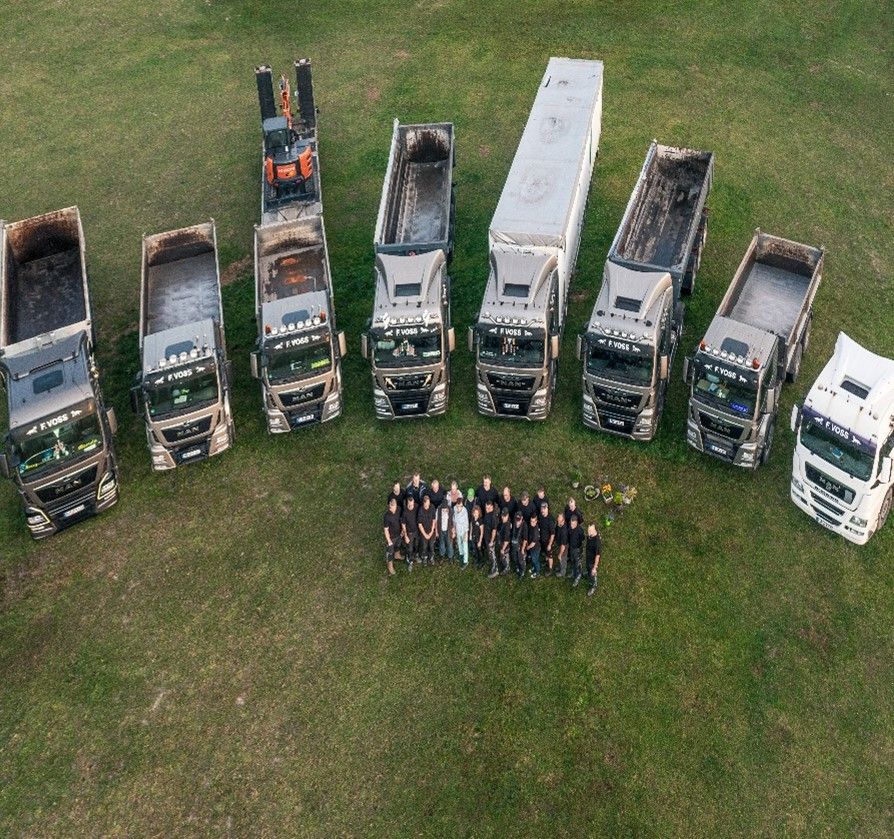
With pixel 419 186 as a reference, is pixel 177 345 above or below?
below

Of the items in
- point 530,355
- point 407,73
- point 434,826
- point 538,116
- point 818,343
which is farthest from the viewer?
point 407,73

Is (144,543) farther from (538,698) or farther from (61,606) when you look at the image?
(538,698)

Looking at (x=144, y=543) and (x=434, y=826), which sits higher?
(x=144, y=543)

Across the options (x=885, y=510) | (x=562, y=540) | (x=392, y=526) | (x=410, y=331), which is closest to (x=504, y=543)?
(x=562, y=540)

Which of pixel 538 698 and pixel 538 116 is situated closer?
pixel 538 698

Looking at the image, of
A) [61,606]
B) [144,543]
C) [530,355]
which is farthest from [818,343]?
[61,606]

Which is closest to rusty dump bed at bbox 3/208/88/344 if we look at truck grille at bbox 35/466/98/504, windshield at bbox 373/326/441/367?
truck grille at bbox 35/466/98/504

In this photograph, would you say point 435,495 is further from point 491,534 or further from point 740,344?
point 740,344
